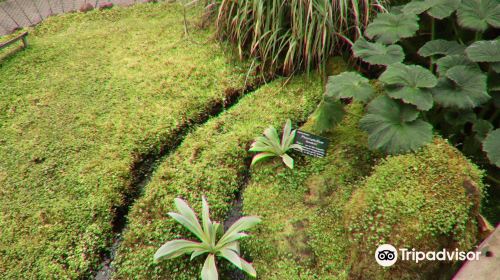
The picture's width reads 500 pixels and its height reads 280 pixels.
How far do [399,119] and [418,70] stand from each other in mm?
381

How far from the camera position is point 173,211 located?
271 cm

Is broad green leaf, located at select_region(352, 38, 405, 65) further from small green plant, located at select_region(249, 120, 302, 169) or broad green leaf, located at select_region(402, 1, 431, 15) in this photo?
small green plant, located at select_region(249, 120, 302, 169)

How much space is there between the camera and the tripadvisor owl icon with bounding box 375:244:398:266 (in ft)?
6.95

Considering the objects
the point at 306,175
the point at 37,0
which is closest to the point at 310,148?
the point at 306,175

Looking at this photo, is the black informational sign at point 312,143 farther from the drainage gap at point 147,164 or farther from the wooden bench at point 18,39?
the wooden bench at point 18,39

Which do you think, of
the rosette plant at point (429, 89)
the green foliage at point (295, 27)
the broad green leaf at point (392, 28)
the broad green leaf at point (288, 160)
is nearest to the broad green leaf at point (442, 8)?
the rosette plant at point (429, 89)

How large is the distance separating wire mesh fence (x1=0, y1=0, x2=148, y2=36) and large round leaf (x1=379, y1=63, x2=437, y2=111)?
398cm

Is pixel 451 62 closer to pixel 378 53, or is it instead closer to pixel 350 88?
pixel 378 53

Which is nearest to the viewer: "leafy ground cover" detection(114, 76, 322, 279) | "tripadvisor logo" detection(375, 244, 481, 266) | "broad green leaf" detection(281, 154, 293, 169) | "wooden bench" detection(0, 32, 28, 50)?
"tripadvisor logo" detection(375, 244, 481, 266)

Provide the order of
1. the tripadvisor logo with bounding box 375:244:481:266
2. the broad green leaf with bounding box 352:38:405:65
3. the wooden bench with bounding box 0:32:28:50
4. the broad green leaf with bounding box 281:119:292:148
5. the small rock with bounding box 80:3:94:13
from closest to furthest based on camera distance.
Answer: the tripadvisor logo with bounding box 375:244:481:266 → the broad green leaf with bounding box 352:38:405:65 → the broad green leaf with bounding box 281:119:292:148 → the wooden bench with bounding box 0:32:28:50 → the small rock with bounding box 80:3:94:13

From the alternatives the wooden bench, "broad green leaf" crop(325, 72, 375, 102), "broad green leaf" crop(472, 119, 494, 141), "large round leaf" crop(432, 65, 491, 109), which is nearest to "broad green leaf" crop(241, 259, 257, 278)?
"broad green leaf" crop(325, 72, 375, 102)

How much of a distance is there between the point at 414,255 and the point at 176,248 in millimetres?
1371

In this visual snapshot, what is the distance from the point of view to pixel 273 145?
2965 millimetres

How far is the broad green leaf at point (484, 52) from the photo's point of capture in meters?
2.53
